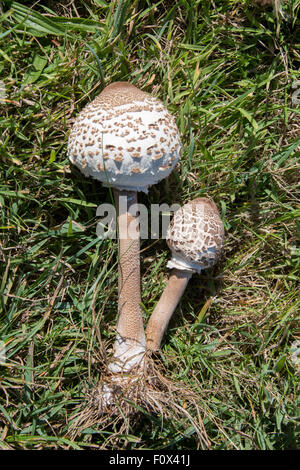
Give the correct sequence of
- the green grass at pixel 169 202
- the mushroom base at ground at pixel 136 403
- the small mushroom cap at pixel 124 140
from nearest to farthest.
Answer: the small mushroom cap at pixel 124 140 → the mushroom base at ground at pixel 136 403 → the green grass at pixel 169 202

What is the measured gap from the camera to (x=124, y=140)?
2516 mm

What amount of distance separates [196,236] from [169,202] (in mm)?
547

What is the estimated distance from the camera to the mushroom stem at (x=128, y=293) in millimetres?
2809

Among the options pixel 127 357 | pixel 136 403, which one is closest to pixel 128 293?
pixel 127 357

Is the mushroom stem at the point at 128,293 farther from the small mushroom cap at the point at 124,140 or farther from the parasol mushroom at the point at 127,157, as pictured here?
the small mushroom cap at the point at 124,140

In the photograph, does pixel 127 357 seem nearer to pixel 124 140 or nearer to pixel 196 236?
pixel 196 236

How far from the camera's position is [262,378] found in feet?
9.66

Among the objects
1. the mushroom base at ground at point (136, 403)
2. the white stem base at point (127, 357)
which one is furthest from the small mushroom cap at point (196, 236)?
the mushroom base at ground at point (136, 403)

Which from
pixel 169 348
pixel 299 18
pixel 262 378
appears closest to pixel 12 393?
pixel 169 348

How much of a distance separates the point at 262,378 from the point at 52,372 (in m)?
1.47

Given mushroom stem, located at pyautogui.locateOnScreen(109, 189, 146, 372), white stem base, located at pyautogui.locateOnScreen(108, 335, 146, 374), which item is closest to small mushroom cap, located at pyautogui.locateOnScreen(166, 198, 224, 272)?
mushroom stem, located at pyautogui.locateOnScreen(109, 189, 146, 372)

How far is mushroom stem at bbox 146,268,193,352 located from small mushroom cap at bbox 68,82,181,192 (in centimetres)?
73

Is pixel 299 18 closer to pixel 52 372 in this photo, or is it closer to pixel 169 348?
pixel 169 348

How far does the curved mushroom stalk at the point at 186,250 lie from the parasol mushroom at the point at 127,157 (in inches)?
5.5
